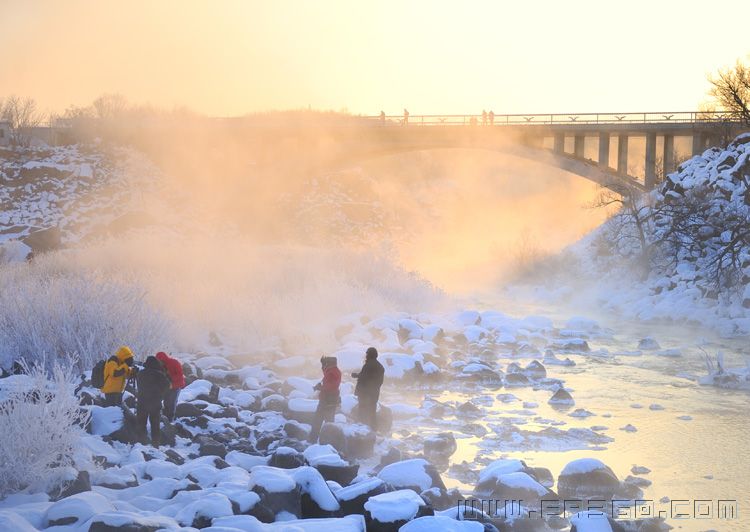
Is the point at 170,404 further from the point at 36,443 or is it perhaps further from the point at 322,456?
the point at 36,443

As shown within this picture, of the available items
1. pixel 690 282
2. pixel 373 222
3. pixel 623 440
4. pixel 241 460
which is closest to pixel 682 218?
pixel 690 282

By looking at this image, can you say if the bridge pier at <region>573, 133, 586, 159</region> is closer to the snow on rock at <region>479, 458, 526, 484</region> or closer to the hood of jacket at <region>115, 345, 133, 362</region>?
the snow on rock at <region>479, 458, 526, 484</region>

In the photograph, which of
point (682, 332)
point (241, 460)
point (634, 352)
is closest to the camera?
point (241, 460)

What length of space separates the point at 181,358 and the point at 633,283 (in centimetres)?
2628

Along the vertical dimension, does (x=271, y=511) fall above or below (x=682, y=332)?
above

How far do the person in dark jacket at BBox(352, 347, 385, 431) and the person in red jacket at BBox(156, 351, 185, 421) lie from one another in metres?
3.18

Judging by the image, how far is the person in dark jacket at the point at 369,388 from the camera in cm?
1459

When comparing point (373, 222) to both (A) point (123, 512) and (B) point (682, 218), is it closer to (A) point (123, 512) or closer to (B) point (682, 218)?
(B) point (682, 218)

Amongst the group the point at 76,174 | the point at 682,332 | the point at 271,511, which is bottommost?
the point at 682,332

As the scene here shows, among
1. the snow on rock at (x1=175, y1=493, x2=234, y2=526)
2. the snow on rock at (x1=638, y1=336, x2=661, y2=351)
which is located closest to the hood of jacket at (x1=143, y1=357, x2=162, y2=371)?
the snow on rock at (x1=175, y1=493, x2=234, y2=526)

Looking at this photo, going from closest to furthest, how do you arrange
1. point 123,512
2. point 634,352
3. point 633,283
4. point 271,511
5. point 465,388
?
point 123,512 < point 271,511 < point 465,388 < point 634,352 < point 633,283

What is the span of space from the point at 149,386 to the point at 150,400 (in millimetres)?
212

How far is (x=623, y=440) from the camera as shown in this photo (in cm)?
1524

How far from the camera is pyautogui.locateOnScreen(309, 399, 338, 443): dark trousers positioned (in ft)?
45.8
